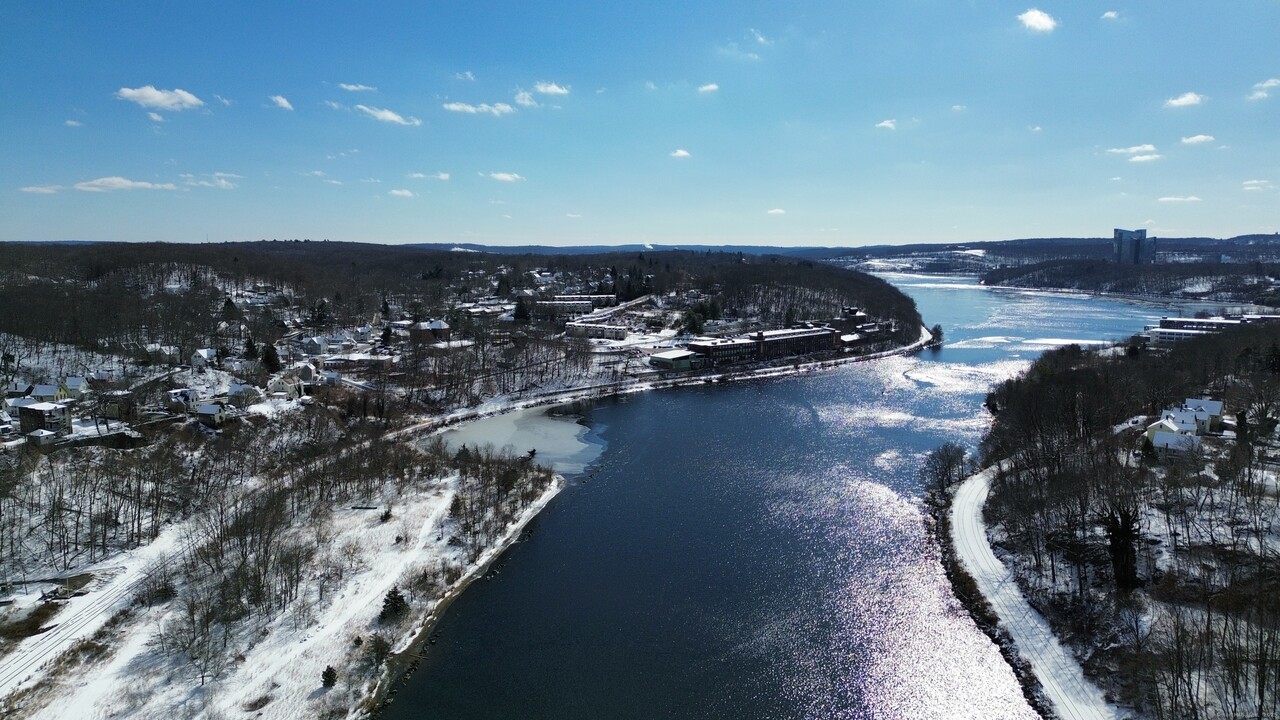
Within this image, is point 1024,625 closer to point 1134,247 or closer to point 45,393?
point 45,393

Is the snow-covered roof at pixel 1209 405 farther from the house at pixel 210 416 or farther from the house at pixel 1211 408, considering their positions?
the house at pixel 210 416

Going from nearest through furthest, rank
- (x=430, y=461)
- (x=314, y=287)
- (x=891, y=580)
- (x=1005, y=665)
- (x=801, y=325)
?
(x=1005, y=665) → (x=891, y=580) → (x=430, y=461) → (x=801, y=325) → (x=314, y=287)

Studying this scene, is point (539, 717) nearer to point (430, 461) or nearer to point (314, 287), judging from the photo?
point (430, 461)

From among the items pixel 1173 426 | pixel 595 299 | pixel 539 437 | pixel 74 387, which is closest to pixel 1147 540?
pixel 1173 426

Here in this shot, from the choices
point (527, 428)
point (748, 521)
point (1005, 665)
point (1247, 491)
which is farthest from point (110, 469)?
point (1247, 491)

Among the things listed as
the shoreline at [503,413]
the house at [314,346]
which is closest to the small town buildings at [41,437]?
the shoreline at [503,413]

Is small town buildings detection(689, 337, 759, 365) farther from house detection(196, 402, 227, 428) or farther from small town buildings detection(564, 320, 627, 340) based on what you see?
house detection(196, 402, 227, 428)

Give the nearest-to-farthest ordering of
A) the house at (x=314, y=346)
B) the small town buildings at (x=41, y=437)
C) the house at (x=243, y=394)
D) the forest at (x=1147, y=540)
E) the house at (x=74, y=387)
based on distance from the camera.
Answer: the forest at (x=1147, y=540) < the small town buildings at (x=41, y=437) < the house at (x=74, y=387) < the house at (x=243, y=394) < the house at (x=314, y=346)

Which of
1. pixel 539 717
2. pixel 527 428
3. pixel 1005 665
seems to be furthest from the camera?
pixel 527 428
